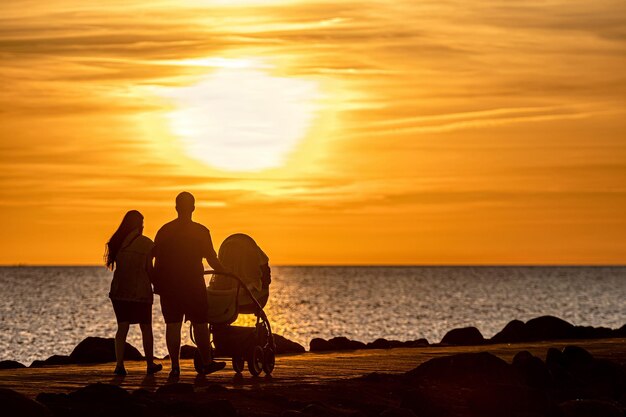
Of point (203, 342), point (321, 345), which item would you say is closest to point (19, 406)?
point (203, 342)

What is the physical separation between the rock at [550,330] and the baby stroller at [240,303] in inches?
452

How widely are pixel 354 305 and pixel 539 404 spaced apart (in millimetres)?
98397

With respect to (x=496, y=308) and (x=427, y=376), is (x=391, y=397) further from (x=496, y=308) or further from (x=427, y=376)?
(x=496, y=308)

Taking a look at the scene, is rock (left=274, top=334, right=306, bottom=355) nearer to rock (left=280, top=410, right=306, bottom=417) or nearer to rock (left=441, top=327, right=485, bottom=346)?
rock (left=441, top=327, right=485, bottom=346)

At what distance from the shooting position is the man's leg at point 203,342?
54.1ft

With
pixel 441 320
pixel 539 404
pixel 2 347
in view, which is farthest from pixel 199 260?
pixel 441 320

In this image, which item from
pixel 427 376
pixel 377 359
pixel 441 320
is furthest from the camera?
pixel 441 320

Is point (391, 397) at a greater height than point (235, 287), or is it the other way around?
point (235, 287)

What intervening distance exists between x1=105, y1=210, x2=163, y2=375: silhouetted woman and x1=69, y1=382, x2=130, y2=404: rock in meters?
3.78

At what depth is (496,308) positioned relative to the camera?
108 m

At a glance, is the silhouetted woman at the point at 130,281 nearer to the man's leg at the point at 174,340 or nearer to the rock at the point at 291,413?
the man's leg at the point at 174,340

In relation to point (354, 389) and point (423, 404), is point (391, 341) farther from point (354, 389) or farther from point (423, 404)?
point (423, 404)

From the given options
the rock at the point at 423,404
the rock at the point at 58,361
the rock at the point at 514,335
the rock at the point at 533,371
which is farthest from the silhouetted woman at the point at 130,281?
the rock at the point at 514,335

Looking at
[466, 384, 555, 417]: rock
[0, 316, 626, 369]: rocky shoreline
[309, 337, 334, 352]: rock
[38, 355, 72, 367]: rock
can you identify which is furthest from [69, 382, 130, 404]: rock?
[309, 337, 334, 352]: rock
